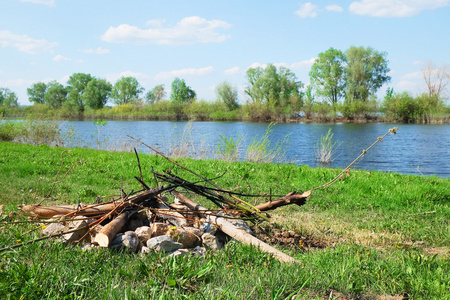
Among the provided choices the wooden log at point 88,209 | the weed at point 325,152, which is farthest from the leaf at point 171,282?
the weed at point 325,152

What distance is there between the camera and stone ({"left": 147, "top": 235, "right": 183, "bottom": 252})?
4008 mm

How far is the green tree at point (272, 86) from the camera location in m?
67.1

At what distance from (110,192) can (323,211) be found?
4696 millimetres

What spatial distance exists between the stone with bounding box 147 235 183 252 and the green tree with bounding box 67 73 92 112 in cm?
8544

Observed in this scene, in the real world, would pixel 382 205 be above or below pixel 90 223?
below

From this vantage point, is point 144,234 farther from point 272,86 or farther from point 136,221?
point 272,86

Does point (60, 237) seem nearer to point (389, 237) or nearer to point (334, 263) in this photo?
point (334, 263)

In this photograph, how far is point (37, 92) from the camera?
9988cm

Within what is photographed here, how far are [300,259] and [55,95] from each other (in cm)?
9923

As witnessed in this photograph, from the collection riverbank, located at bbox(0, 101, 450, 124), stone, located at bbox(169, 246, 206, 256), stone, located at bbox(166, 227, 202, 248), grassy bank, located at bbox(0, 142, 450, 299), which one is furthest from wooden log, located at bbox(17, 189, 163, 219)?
riverbank, located at bbox(0, 101, 450, 124)

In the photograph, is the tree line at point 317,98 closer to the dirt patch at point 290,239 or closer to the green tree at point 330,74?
the green tree at point 330,74

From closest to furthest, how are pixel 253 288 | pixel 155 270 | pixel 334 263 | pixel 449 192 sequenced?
pixel 253 288 < pixel 155 270 < pixel 334 263 < pixel 449 192

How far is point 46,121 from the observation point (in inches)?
829

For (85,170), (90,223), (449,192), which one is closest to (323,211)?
(449,192)
